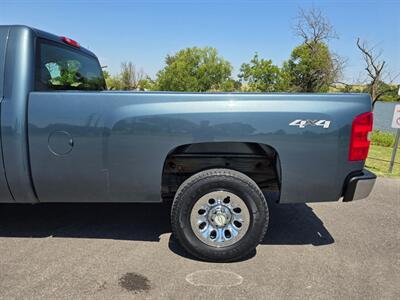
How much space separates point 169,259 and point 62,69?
2.26m

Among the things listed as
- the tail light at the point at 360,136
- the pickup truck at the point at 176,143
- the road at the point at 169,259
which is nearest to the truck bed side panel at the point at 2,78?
the pickup truck at the point at 176,143

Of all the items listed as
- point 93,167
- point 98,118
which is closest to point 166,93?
point 98,118

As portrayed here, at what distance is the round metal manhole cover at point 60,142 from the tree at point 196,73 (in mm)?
26710

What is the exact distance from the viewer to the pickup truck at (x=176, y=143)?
2.77 metres

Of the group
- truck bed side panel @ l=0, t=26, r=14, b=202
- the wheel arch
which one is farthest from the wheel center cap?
truck bed side panel @ l=0, t=26, r=14, b=202

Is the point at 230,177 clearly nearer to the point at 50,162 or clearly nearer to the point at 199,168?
the point at 199,168

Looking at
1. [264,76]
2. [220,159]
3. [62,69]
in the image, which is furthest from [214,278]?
[264,76]

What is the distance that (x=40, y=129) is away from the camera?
2828 mm

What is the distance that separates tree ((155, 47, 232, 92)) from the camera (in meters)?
29.9

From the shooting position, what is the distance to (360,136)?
280 cm

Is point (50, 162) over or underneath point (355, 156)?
underneath

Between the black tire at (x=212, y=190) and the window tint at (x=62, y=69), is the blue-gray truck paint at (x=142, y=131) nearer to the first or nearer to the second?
the window tint at (x=62, y=69)

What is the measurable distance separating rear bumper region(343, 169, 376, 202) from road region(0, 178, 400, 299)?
0.70 metres

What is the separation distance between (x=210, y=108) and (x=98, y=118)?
1.02 meters
